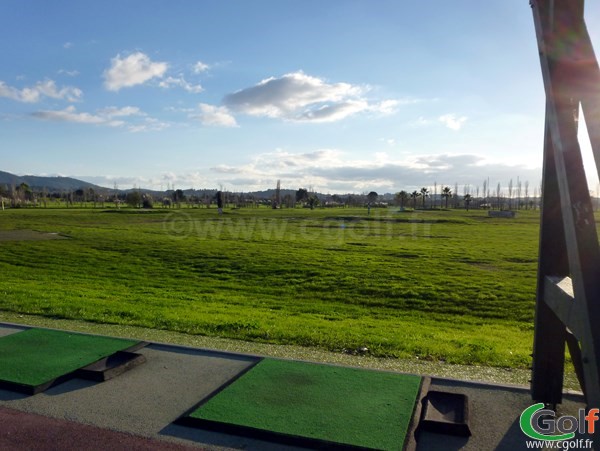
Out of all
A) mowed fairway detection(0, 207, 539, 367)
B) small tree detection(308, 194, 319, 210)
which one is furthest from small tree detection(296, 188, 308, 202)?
mowed fairway detection(0, 207, 539, 367)

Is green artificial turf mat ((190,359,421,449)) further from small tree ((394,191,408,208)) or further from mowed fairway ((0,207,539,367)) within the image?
small tree ((394,191,408,208))

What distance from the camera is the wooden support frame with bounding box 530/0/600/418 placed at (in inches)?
118

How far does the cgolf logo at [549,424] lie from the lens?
4.16m

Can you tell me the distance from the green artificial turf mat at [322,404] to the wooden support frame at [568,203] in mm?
1542

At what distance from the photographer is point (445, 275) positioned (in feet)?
52.1

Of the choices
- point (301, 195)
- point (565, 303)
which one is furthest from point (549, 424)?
point (301, 195)

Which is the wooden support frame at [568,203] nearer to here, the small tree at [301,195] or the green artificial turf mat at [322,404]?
the green artificial turf mat at [322,404]

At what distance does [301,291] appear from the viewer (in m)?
13.2

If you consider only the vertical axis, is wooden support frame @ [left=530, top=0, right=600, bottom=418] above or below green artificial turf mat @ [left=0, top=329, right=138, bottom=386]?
above

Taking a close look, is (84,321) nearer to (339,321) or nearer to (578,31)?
(339,321)

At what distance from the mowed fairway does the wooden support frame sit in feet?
8.32

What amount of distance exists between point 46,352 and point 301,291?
7.78 m

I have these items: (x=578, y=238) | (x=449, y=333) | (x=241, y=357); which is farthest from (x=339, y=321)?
(x=578, y=238)

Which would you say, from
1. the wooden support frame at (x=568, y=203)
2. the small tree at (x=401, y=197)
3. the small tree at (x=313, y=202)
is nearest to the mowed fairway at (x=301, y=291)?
the wooden support frame at (x=568, y=203)
